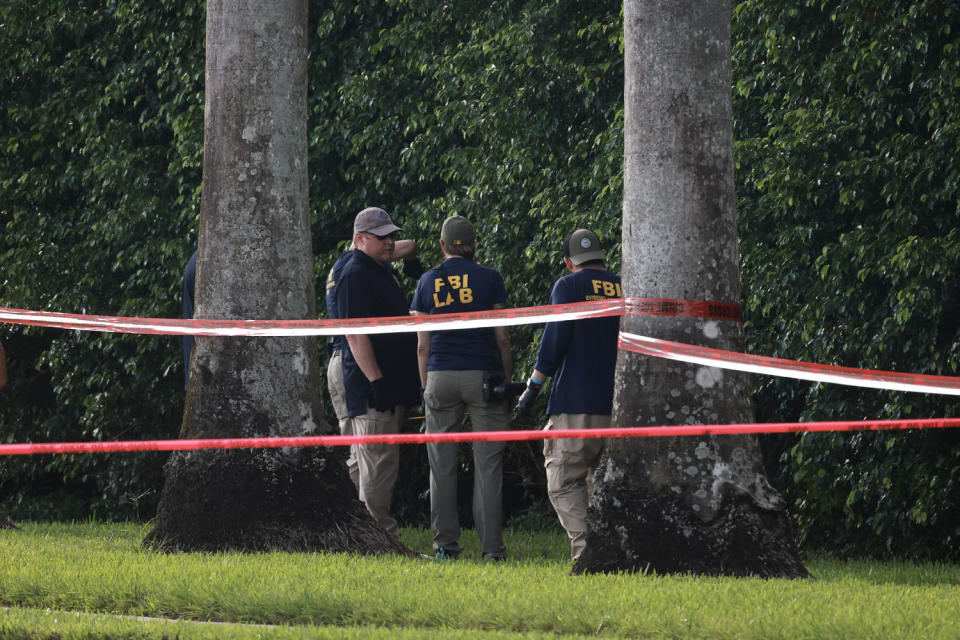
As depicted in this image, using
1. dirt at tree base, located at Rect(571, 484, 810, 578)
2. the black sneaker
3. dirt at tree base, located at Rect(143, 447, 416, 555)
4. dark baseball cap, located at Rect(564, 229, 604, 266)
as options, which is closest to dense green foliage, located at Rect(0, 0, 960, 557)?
dark baseball cap, located at Rect(564, 229, 604, 266)

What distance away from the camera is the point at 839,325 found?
9.71 m

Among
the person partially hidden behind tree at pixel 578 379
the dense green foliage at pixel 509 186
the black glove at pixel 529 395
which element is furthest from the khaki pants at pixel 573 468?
the dense green foliage at pixel 509 186

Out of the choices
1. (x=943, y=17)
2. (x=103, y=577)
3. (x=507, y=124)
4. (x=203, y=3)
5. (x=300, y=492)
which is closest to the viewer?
(x=103, y=577)

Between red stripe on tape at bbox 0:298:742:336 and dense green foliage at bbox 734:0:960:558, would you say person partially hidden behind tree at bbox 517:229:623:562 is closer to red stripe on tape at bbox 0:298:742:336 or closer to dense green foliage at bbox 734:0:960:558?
red stripe on tape at bbox 0:298:742:336

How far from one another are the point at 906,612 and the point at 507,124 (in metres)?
6.33

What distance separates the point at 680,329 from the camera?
290 inches

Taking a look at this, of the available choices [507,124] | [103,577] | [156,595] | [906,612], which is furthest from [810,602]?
[507,124]

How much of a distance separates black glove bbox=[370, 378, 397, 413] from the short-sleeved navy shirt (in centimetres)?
33

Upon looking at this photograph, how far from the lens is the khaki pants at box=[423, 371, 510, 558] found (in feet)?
29.0

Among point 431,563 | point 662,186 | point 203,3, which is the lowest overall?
point 431,563

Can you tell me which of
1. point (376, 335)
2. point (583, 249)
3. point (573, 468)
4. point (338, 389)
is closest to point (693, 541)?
point (573, 468)

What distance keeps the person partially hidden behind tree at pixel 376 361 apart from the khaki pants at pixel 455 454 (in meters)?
0.32

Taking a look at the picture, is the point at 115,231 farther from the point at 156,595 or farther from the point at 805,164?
the point at 156,595

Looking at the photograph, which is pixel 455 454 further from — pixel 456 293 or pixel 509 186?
pixel 509 186
